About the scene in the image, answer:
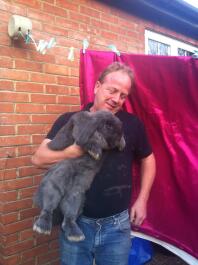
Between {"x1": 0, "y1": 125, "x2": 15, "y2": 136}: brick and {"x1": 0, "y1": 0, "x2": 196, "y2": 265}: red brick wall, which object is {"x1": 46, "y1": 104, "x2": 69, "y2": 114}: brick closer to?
{"x1": 0, "y1": 0, "x2": 196, "y2": 265}: red brick wall

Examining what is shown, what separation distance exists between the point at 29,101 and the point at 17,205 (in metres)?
1.03

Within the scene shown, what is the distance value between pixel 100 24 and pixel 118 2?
44 centimetres

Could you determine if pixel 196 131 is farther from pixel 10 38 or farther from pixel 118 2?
pixel 118 2

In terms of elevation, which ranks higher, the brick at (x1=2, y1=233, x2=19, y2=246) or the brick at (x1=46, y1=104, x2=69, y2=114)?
the brick at (x1=46, y1=104, x2=69, y2=114)

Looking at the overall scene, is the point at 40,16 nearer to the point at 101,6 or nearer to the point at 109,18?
the point at 101,6

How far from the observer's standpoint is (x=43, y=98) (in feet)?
10.4

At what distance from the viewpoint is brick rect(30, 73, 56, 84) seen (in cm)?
309

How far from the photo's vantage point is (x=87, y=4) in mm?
3633

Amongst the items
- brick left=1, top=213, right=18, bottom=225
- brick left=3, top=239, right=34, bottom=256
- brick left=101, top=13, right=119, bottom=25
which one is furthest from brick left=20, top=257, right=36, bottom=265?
brick left=101, top=13, right=119, bottom=25

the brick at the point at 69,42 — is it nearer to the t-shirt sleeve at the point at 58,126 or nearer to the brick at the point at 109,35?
the brick at the point at 109,35

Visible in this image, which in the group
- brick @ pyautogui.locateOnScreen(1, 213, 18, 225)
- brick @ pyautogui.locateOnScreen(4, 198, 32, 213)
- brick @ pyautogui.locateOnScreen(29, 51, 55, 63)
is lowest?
brick @ pyautogui.locateOnScreen(1, 213, 18, 225)

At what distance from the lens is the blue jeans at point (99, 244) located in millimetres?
2135

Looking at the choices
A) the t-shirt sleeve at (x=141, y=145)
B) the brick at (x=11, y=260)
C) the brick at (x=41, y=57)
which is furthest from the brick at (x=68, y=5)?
the brick at (x=11, y=260)

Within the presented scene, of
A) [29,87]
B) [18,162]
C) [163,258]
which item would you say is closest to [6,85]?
[29,87]
